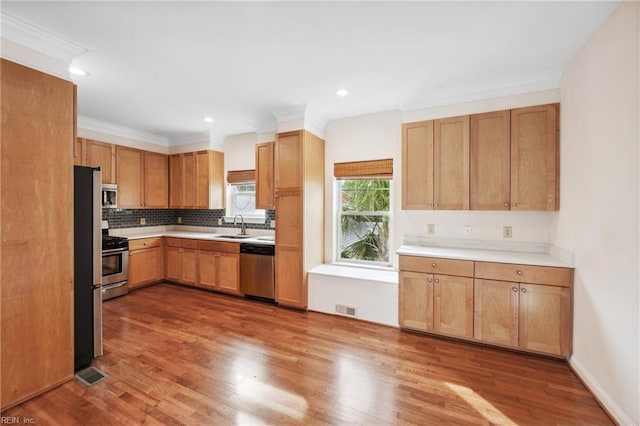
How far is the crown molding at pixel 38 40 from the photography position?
1.83m

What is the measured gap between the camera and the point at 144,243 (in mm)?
4523

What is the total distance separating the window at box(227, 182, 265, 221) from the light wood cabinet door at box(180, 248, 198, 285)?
0.96m

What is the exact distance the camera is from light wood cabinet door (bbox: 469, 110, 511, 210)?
9.12 feet

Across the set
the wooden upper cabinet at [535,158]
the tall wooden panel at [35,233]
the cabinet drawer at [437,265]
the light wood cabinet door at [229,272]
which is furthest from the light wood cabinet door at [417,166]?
the tall wooden panel at [35,233]

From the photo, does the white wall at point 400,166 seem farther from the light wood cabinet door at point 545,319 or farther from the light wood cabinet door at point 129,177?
the light wood cabinet door at point 129,177

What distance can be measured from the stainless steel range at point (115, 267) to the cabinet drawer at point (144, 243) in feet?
0.47

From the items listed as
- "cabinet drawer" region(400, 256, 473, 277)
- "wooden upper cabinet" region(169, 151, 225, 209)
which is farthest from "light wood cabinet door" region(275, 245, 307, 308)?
"wooden upper cabinet" region(169, 151, 225, 209)

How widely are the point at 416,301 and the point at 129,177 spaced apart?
192 inches

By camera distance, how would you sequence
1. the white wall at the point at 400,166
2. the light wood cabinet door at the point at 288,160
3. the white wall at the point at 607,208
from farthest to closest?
the light wood cabinet door at the point at 288,160 < the white wall at the point at 400,166 < the white wall at the point at 607,208

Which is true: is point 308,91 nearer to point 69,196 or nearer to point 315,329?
point 69,196

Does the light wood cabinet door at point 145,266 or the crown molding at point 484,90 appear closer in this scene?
the crown molding at point 484,90

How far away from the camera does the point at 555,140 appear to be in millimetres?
2596

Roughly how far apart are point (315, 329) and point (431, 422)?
5.07 ft

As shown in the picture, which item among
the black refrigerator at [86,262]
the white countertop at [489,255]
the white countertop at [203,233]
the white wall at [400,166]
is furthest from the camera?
the white countertop at [203,233]
